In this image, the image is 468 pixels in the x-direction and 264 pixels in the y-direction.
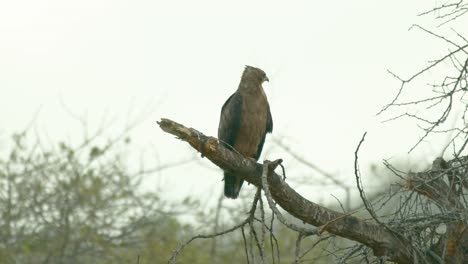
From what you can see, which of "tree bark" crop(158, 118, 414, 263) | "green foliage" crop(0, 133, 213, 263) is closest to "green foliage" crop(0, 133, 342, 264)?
"green foliage" crop(0, 133, 213, 263)

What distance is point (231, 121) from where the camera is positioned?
25.1 ft

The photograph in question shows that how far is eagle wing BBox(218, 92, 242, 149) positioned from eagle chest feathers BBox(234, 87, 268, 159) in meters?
0.03

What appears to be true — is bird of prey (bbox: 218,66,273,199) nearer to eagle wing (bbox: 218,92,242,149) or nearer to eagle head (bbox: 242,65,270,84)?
eagle wing (bbox: 218,92,242,149)

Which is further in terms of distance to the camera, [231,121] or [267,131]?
[267,131]

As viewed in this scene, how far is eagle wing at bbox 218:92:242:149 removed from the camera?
25.0 feet

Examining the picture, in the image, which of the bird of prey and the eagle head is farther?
the eagle head

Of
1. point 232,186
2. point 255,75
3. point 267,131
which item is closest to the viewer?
point 232,186

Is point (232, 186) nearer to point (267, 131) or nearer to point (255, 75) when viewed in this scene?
point (267, 131)

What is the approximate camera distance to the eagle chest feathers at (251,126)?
7586mm

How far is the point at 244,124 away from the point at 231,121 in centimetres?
13

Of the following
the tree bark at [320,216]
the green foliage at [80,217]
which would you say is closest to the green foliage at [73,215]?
the green foliage at [80,217]

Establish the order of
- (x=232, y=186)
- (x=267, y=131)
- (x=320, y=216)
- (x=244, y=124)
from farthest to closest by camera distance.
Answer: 1. (x=267, y=131)
2. (x=244, y=124)
3. (x=232, y=186)
4. (x=320, y=216)

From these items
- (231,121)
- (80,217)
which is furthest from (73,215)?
(231,121)

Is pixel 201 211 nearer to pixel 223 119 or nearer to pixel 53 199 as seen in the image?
pixel 53 199
